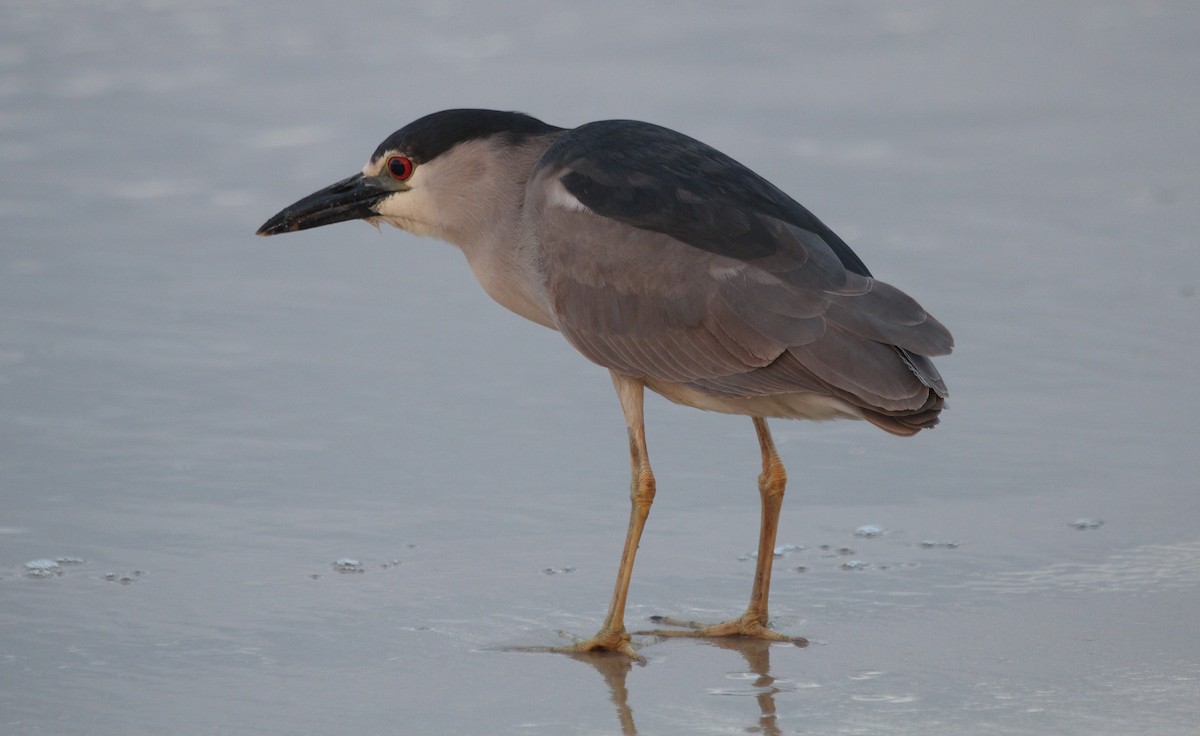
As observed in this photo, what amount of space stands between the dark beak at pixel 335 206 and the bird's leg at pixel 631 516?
3.92 ft

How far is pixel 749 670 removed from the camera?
5195 mm

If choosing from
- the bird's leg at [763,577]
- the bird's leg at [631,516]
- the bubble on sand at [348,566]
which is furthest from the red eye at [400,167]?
the bird's leg at [763,577]

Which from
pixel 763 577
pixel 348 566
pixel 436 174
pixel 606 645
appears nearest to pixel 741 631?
pixel 763 577

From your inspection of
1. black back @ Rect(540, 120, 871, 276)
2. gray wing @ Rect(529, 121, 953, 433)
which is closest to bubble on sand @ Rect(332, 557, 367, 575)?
gray wing @ Rect(529, 121, 953, 433)

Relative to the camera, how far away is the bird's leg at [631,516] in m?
5.39

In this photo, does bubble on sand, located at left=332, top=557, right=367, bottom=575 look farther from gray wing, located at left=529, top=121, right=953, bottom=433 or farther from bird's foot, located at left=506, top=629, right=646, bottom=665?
gray wing, located at left=529, top=121, right=953, bottom=433

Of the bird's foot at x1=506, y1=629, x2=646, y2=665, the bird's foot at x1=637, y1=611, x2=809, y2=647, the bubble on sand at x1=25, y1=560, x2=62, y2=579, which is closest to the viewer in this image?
the bird's foot at x1=506, y1=629, x2=646, y2=665

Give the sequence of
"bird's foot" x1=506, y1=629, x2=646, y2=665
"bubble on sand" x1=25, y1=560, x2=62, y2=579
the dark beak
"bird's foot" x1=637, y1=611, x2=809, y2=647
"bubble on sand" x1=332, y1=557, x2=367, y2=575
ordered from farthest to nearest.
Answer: the dark beak → "bubble on sand" x1=332, y1=557, x2=367, y2=575 → "bubble on sand" x1=25, y1=560, x2=62, y2=579 → "bird's foot" x1=637, y1=611, x2=809, y2=647 → "bird's foot" x1=506, y1=629, x2=646, y2=665

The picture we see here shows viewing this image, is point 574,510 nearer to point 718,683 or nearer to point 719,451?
point 719,451

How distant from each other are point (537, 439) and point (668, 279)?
140 cm

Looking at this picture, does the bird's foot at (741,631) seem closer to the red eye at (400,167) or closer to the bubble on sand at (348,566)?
the bubble on sand at (348,566)

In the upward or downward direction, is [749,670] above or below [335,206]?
below

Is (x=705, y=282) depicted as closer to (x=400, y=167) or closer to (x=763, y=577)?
(x=763, y=577)

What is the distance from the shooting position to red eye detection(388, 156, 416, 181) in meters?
6.42
